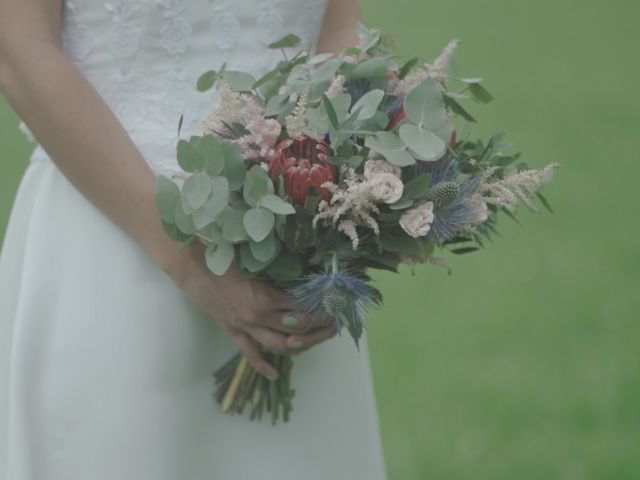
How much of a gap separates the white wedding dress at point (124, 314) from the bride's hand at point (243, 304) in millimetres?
116

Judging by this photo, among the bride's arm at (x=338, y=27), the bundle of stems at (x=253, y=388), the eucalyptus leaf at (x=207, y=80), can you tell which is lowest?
the bundle of stems at (x=253, y=388)

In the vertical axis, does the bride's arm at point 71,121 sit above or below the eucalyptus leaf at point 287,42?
below

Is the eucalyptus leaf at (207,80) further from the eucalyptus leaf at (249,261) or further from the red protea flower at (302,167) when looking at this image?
the eucalyptus leaf at (249,261)

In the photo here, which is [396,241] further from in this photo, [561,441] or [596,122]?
[596,122]

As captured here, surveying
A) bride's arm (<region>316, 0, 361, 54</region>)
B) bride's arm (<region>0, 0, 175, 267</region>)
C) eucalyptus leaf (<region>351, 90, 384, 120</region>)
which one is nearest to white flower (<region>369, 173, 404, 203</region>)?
eucalyptus leaf (<region>351, 90, 384, 120</region>)

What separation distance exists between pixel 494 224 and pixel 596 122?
6680mm

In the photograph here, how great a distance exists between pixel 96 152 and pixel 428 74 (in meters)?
0.62

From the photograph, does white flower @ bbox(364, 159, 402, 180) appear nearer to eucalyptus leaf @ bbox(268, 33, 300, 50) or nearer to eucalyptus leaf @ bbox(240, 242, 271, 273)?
eucalyptus leaf @ bbox(240, 242, 271, 273)

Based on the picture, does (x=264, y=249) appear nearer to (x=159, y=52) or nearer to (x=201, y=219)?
(x=201, y=219)

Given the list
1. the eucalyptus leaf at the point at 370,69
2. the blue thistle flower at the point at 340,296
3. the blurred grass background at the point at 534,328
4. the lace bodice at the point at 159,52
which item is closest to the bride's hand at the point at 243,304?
the blue thistle flower at the point at 340,296

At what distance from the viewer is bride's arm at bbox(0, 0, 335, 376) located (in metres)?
2.29

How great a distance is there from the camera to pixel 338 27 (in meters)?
2.78

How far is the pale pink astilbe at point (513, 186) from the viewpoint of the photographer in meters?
2.20

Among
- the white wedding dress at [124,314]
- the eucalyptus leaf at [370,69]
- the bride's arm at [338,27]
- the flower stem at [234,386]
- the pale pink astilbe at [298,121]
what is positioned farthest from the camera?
the bride's arm at [338,27]
